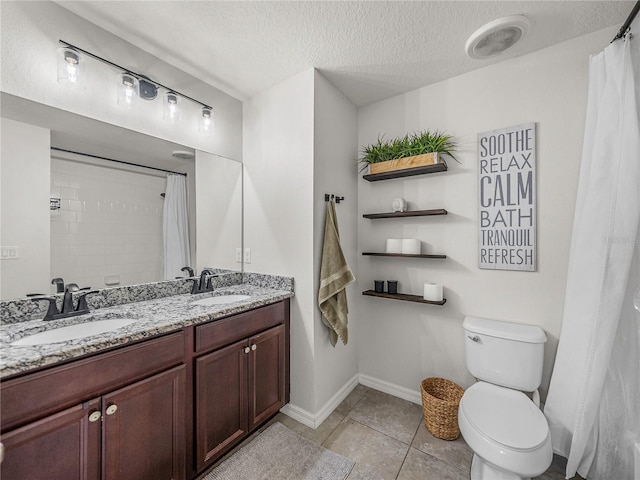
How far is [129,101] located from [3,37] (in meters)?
0.50

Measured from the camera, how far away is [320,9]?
1405mm

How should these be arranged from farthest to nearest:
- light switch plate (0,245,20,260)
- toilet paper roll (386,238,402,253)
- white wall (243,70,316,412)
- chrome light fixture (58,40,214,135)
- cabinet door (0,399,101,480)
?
1. toilet paper roll (386,238,402,253)
2. white wall (243,70,316,412)
3. chrome light fixture (58,40,214,135)
4. light switch plate (0,245,20,260)
5. cabinet door (0,399,101,480)

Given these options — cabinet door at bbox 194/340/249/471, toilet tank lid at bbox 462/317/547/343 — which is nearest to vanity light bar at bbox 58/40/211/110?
cabinet door at bbox 194/340/249/471

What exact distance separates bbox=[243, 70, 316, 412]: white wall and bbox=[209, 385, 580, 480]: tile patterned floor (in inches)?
8.8

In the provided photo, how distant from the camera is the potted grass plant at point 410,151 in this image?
1.93 metres

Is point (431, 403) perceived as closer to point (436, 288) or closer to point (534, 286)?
point (436, 288)

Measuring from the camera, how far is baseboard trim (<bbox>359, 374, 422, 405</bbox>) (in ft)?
7.01

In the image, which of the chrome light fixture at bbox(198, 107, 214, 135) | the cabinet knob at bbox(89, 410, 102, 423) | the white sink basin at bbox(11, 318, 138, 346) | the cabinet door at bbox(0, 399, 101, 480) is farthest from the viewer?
the chrome light fixture at bbox(198, 107, 214, 135)

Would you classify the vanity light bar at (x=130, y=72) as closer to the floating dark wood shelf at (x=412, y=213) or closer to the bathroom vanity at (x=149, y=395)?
the bathroom vanity at (x=149, y=395)

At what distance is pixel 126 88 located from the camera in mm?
1601

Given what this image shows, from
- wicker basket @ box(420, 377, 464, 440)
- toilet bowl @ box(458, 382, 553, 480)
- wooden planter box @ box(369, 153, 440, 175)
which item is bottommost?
wicker basket @ box(420, 377, 464, 440)

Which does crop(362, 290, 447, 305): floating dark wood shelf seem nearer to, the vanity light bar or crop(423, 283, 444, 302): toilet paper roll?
crop(423, 283, 444, 302): toilet paper roll

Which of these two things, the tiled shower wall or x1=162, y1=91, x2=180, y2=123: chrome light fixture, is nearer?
the tiled shower wall

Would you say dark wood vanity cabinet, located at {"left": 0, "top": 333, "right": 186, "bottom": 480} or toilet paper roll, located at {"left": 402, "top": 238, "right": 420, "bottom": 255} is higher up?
toilet paper roll, located at {"left": 402, "top": 238, "right": 420, "bottom": 255}
